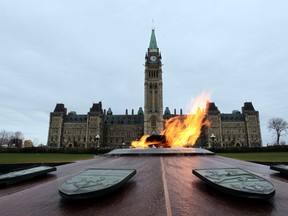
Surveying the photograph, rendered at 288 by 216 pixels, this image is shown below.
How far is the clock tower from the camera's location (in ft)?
219

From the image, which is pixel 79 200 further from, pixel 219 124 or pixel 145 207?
pixel 219 124

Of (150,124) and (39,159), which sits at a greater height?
(150,124)

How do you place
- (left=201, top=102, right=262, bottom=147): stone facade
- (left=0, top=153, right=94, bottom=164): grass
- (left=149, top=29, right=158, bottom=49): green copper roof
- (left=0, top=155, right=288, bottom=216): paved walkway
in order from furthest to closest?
(left=149, top=29, right=158, bottom=49): green copper roof, (left=201, top=102, right=262, bottom=147): stone facade, (left=0, top=153, right=94, bottom=164): grass, (left=0, top=155, right=288, bottom=216): paved walkway

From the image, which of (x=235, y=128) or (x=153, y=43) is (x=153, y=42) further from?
(x=235, y=128)

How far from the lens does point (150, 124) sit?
220ft

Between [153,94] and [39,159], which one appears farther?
[153,94]

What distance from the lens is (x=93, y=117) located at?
76688mm

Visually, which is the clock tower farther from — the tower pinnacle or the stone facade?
the stone facade

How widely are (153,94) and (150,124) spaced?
35.0 ft

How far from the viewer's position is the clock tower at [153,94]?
66688 millimetres

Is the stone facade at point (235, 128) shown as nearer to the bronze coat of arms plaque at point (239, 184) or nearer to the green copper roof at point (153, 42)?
the green copper roof at point (153, 42)

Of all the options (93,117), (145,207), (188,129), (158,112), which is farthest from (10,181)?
(93,117)

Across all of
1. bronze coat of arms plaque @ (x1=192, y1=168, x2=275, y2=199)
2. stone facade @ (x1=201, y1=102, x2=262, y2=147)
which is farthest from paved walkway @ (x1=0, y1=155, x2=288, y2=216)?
stone facade @ (x1=201, y1=102, x2=262, y2=147)

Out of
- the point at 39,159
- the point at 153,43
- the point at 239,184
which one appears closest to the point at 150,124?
the point at 153,43
